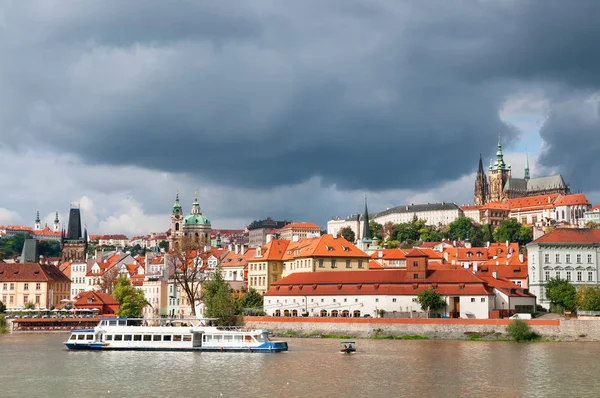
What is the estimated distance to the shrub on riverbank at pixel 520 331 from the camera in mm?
77125

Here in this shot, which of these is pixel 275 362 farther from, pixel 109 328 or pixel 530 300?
pixel 530 300

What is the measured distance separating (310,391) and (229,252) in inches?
3812

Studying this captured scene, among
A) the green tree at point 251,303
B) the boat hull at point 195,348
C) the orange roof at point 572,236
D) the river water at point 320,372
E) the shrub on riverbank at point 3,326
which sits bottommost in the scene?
the river water at point 320,372

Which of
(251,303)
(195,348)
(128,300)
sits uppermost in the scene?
(128,300)

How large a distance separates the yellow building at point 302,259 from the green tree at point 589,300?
30.2 meters

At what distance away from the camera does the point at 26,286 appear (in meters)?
131

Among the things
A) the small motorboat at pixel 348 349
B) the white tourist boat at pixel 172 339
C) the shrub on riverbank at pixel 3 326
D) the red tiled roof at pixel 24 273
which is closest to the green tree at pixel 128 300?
the shrub on riverbank at pixel 3 326

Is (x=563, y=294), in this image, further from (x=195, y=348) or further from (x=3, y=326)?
(x=3, y=326)

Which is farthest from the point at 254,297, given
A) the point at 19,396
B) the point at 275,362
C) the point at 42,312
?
the point at 19,396

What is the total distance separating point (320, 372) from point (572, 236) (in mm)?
54852

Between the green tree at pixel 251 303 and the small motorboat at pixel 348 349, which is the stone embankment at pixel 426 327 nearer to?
the green tree at pixel 251 303

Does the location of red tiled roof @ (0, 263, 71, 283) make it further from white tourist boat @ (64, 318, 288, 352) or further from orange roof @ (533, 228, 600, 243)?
orange roof @ (533, 228, 600, 243)

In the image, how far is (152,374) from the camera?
2170 inches

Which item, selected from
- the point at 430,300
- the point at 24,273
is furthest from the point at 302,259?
the point at 24,273
